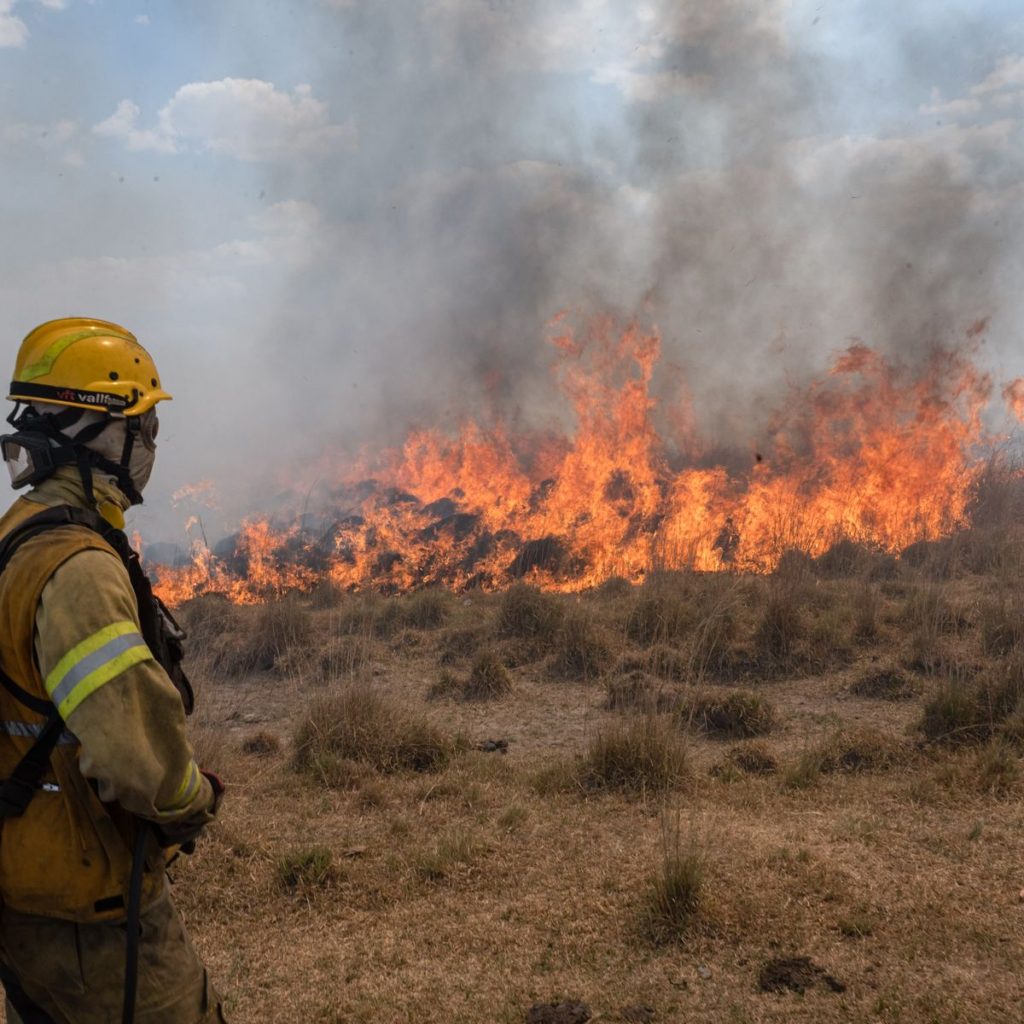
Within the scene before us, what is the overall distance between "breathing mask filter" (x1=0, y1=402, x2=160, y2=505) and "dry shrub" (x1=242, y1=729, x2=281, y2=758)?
5138mm

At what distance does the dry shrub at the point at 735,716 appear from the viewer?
674cm

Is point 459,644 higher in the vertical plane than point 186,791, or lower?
lower

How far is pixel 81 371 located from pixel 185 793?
1.06 m

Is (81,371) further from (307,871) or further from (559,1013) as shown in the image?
(307,871)

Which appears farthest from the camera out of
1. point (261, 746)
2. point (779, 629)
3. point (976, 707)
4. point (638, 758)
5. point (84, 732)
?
point (779, 629)

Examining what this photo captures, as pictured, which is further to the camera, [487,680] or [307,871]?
[487,680]

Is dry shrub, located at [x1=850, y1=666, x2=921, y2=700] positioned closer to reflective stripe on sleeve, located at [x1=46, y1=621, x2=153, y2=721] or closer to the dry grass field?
the dry grass field

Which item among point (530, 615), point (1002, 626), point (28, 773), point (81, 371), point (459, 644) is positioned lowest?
point (459, 644)

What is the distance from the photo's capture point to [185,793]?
1.88 m

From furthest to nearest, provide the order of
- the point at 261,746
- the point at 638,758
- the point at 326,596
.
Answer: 1. the point at 326,596
2. the point at 261,746
3. the point at 638,758

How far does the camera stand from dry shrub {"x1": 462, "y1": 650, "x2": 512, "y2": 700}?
833cm

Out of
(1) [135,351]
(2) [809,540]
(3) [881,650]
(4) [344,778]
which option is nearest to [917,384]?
(2) [809,540]

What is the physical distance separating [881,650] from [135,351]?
7998 millimetres

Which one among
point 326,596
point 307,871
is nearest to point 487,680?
point 307,871
